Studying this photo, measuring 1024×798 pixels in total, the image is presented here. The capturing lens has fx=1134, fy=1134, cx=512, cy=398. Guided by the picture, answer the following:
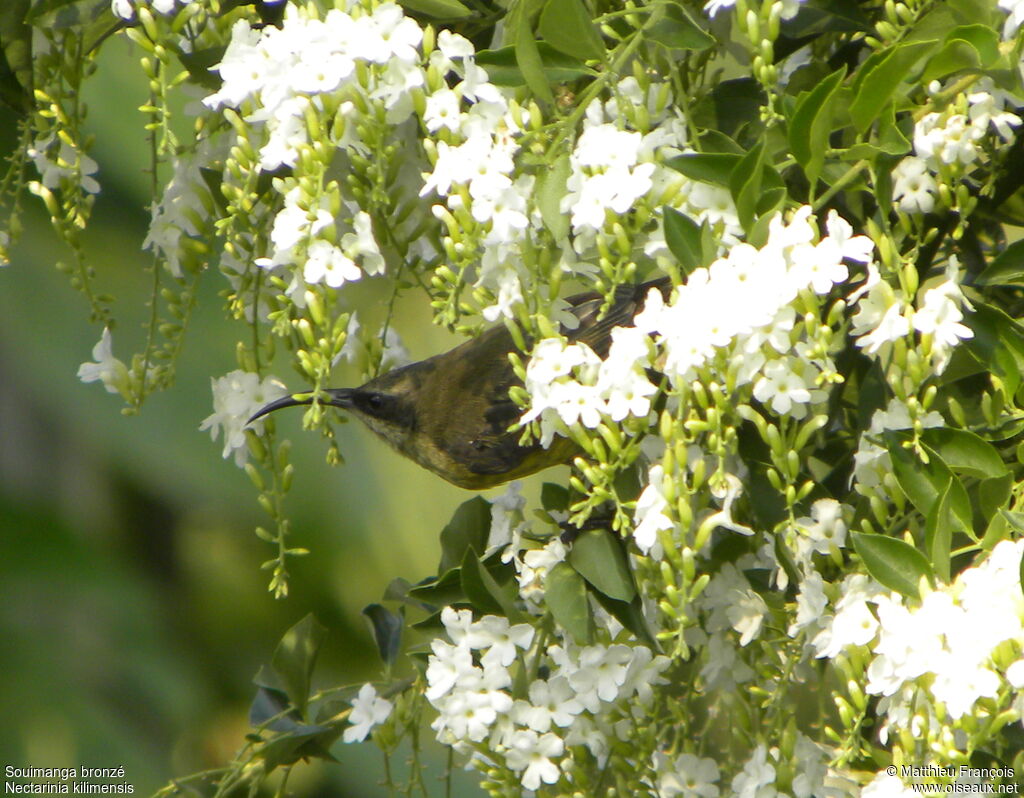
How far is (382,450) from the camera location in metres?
2.14

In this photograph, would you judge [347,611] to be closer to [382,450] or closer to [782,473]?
[382,450]

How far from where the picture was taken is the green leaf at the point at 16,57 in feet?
3.06

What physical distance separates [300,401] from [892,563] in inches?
16.5

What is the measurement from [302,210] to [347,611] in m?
1.54

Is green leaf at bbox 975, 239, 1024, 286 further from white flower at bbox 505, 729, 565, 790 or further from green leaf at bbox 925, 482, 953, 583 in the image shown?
white flower at bbox 505, 729, 565, 790

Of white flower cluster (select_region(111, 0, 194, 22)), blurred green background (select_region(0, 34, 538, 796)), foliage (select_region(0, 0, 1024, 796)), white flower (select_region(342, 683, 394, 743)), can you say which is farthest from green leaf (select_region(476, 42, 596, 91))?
blurred green background (select_region(0, 34, 538, 796))

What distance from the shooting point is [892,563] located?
653 millimetres

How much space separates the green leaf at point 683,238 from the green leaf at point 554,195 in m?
0.07

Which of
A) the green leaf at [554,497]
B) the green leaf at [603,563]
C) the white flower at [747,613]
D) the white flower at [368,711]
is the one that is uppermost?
the green leaf at [603,563]

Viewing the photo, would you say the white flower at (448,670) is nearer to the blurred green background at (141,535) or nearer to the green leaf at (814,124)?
the green leaf at (814,124)

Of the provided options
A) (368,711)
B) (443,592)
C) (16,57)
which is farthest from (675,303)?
(16,57)

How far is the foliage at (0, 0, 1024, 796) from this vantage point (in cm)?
65

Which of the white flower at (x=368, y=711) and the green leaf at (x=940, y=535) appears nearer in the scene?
the green leaf at (x=940, y=535)

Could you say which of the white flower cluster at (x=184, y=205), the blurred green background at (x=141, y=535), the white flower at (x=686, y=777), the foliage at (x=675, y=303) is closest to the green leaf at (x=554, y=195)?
the foliage at (x=675, y=303)
